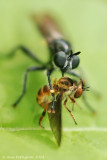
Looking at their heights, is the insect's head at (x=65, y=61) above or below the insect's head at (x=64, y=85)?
above

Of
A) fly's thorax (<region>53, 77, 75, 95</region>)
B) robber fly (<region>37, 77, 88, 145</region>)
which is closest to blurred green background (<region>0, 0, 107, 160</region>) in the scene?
robber fly (<region>37, 77, 88, 145</region>)

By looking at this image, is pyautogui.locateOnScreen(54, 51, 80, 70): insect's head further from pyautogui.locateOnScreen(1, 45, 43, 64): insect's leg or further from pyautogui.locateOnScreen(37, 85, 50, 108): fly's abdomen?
pyautogui.locateOnScreen(1, 45, 43, 64): insect's leg

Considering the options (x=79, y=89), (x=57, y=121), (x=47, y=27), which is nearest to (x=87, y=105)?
(x=79, y=89)

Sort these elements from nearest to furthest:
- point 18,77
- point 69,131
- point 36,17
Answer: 1. point 69,131
2. point 18,77
3. point 36,17

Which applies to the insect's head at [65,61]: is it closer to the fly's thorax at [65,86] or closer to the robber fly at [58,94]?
the robber fly at [58,94]

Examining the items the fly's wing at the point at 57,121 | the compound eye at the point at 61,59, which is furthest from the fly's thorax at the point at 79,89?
the compound eye at the point at 61,59

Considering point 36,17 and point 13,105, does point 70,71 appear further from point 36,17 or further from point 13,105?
point 36,17

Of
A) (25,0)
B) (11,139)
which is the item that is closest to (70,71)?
(11,139)
